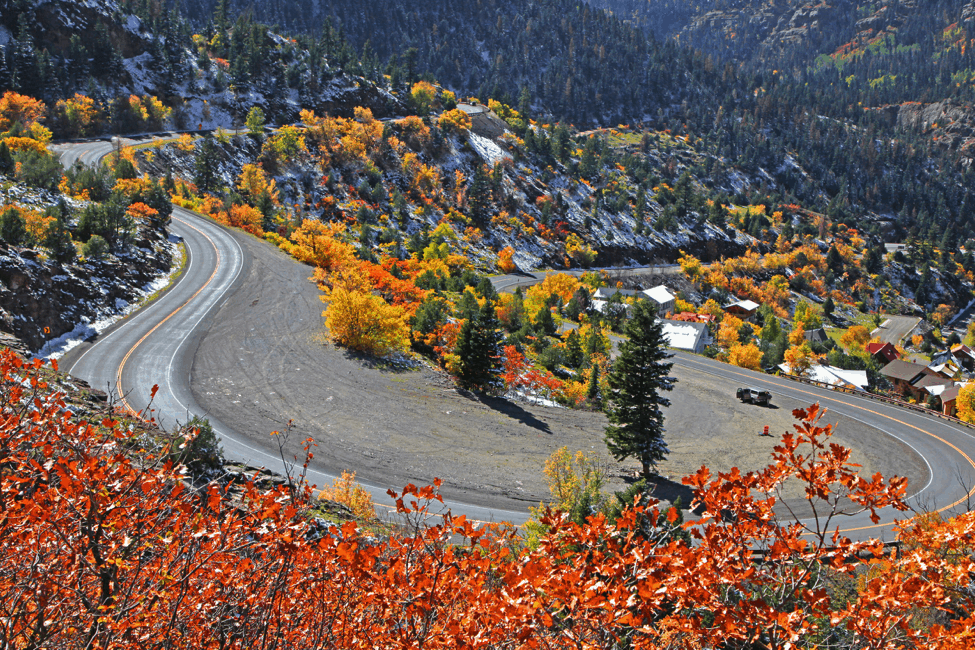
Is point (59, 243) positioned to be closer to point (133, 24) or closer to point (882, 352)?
point (133, 24)

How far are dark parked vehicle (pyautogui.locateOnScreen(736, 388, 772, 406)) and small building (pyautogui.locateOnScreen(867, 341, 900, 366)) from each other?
155ft

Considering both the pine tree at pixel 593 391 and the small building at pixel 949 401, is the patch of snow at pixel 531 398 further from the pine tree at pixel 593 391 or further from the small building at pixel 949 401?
the small building at pixel 949 401

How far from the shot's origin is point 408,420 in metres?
29.2

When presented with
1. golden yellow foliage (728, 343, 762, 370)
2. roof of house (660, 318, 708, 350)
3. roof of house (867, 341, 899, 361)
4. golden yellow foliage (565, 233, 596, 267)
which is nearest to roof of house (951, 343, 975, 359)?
roof of house (867, 341, 899, 361)

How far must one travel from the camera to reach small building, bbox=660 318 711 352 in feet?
217

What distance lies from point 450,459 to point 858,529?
19.5m

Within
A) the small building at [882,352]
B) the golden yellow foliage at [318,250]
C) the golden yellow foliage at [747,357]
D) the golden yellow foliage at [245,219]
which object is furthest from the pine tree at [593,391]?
the small building at [882,352]

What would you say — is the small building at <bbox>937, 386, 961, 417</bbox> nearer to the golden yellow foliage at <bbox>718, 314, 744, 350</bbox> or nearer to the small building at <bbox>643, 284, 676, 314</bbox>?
the golden yellow foliage at <bbox>718, 314, 744, 350</bbox>

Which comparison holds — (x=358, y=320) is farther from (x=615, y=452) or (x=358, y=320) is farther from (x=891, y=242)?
(x=891, y=242)

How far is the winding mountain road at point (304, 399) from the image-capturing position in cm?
2453

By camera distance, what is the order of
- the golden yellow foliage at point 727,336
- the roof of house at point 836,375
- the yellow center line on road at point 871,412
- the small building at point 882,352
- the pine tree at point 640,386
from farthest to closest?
the small building at point 882,352, the golden yellow foliage at point 727,336, the roof of house at point 836,375, the pine tree at point 640,386, the yellow center line on road at point 871,412

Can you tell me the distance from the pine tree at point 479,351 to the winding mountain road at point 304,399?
84.7 inches

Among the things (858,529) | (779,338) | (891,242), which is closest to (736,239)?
(779,338)

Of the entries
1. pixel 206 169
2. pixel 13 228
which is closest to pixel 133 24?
pixel 206 169
